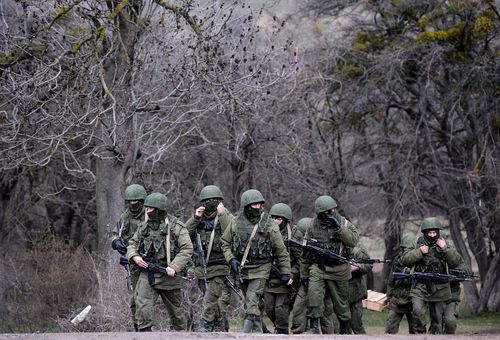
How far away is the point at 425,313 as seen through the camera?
15.4m

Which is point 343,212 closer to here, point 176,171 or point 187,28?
point 176,171

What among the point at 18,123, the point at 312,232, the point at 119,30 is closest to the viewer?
the point at 312,232

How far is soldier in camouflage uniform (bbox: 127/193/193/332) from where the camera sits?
1320cm

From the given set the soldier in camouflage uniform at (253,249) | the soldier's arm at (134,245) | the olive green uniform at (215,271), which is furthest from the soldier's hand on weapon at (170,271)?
the olive green uniform at (215,271)

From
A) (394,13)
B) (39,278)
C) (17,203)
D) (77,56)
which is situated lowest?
(39,278)

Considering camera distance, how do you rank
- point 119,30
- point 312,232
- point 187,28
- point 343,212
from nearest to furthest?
point 312,232
point 119,30
point 187,28
point 343,212

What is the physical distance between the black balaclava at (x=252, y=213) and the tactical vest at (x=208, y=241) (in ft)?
2.02

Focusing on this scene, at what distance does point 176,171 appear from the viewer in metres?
26.1

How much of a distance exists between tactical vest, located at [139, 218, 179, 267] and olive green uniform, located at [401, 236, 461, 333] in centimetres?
362

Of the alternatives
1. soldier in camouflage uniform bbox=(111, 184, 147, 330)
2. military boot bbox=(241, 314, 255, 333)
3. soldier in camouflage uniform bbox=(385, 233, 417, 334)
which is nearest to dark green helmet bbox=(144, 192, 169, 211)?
soldier in camouflage uniform bbox=(111, 184, 147, 330)

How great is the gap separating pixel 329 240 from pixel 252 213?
1412 millimetres

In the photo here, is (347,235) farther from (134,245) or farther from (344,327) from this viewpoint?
(134,245)

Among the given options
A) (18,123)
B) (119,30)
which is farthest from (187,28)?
(18,123)

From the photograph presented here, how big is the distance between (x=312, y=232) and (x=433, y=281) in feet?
6.38
